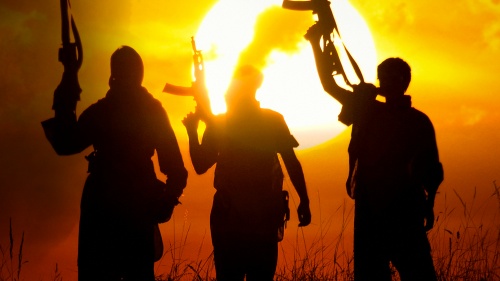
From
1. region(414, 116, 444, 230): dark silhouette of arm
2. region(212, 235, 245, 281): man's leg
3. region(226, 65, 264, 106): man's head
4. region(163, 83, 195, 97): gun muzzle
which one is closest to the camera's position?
region(414, 116, 444, 230): dark silhouette of arm

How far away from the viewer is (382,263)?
18.6 feet

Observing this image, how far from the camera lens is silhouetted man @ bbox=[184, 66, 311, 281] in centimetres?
619

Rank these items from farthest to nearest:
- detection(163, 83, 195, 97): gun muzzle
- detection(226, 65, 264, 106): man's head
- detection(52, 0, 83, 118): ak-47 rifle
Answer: detection(163, 83, 195, 97): gun muzzle
detection(226, 65, 264, 106): man's head
detection(52, 0, 83, 118): ak-47 rifle

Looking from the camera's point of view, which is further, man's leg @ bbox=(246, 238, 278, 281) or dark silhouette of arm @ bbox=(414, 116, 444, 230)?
man's leg @ bbox=(246, 238, 278, 281)

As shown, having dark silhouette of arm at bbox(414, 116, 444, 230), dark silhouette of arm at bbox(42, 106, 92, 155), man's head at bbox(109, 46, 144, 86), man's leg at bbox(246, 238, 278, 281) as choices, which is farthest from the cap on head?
dark silhouette of arm at bbox(42, 106, 92, 155)

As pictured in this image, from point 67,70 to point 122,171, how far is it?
828 millimetres

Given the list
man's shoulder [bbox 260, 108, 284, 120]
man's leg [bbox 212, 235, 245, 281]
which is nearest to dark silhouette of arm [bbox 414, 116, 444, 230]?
man's shoulder [bbox 260, 108, 284, 120]

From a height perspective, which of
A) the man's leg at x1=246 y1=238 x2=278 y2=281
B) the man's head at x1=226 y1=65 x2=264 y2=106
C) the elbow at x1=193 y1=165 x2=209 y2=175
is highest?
the man's head at x1=226 y1=65 x2=264 y2=106

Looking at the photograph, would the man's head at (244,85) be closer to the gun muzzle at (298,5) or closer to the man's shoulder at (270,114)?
the man's shoulder at (270,114)

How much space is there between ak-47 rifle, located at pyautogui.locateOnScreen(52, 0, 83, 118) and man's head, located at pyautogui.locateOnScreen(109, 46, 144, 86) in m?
0.27

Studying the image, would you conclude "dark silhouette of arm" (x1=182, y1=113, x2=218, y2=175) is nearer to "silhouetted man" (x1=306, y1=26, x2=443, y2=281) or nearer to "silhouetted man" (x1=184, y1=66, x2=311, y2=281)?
"silhouetted man" (x1=184, y1=66, x2=311, y2=281)

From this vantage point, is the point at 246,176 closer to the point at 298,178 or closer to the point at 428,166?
the point at 298,178

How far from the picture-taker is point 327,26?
21.6ft

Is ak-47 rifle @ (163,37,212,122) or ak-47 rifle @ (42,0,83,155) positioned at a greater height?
ak-47 rifle @ (163,37,212,122)
